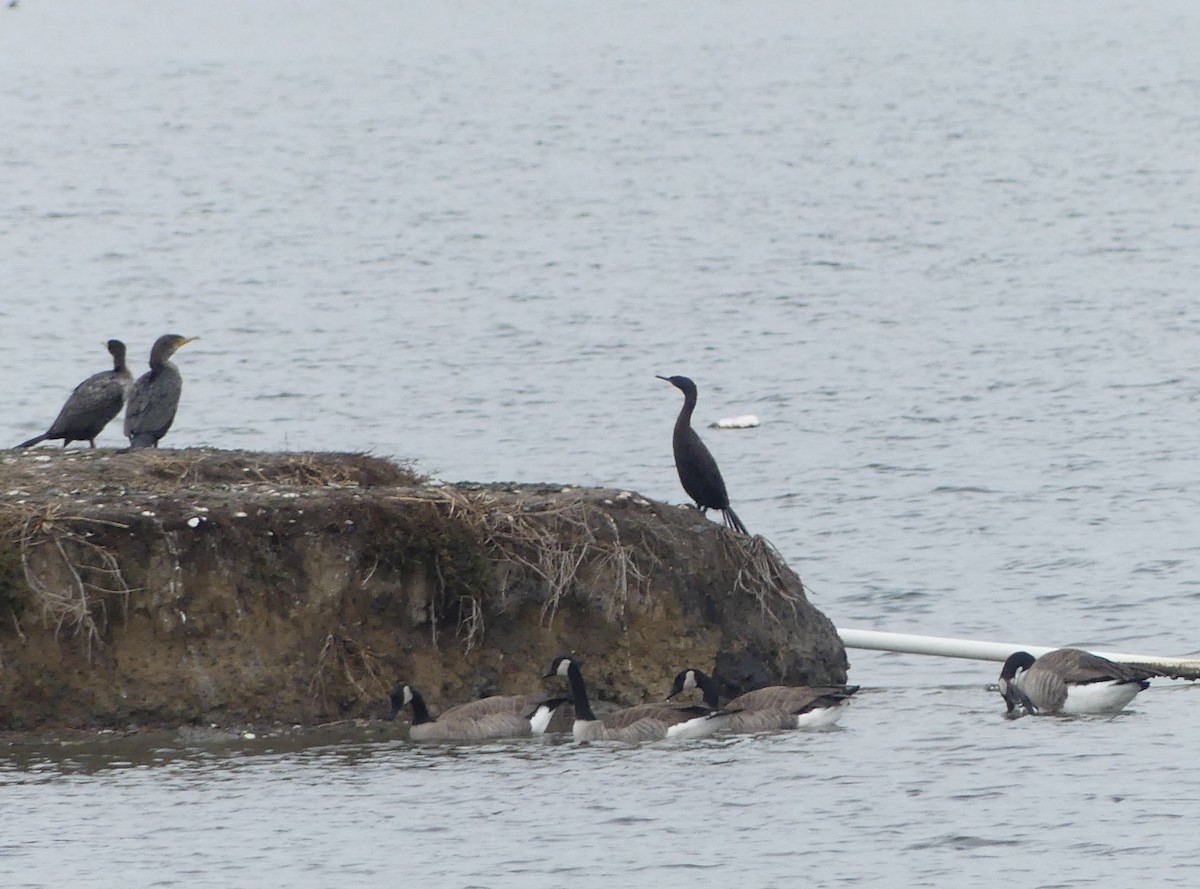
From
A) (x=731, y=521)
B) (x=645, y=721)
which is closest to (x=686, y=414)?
(x=731, y=521)

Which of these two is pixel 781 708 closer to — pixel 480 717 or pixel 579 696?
pixel 579 696

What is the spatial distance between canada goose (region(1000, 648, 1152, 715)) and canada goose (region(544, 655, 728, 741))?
215cm

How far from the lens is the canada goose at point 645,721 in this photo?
541 inches

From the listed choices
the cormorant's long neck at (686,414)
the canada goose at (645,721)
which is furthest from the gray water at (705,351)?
the cormorant's long neck at (686,414)

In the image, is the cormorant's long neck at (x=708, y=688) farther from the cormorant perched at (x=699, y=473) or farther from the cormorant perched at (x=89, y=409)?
the cormorant perched at (x=89, y=409)

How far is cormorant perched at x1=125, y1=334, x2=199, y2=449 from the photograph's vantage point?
17297mm

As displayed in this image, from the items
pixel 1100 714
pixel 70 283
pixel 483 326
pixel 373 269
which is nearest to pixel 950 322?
pixel 483 326

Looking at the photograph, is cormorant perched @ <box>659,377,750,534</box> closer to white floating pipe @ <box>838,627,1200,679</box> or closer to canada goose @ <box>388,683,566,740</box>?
white floating pipe @ <box>838,627,1200,679</box>

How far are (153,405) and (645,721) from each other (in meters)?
5.75

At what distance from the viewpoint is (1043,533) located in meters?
22.3

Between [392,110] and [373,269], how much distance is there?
3353 cm

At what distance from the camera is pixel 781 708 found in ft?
46.2

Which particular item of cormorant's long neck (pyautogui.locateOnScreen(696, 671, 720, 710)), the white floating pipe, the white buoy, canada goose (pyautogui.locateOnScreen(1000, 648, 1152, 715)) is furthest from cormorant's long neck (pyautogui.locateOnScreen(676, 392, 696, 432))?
the white buoy

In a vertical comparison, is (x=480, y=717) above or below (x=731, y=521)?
below
